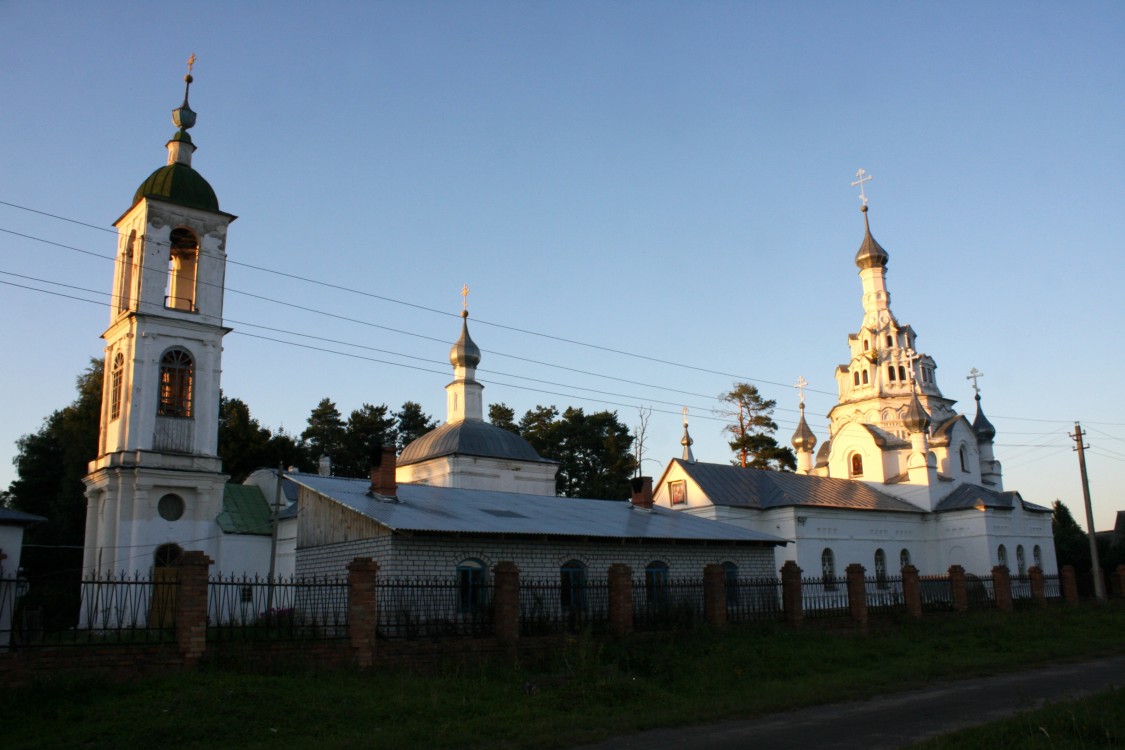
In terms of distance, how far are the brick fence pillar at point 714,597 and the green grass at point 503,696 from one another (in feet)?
1.82

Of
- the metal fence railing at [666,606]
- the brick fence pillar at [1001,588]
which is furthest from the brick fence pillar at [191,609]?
the brick fence pillar at [1001,588]

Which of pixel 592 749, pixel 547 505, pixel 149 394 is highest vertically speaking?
pixel 149 394

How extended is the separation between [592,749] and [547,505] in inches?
562

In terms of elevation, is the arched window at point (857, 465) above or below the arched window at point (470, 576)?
above

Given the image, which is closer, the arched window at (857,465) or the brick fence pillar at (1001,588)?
the brick fence pillar at (1001,588)

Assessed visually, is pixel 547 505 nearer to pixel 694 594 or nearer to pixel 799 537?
pixel 694 594

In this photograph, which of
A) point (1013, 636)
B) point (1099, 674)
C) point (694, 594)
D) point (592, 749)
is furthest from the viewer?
point (1013, 636)

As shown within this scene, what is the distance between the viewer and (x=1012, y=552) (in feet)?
125

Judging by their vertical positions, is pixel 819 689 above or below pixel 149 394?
below

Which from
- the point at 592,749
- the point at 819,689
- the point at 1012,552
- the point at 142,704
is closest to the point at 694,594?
the point at 819,689

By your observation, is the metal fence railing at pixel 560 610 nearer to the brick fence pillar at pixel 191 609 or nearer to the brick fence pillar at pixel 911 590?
the brick fence pillar at pixel 191 609

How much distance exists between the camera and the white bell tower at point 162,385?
25.1 m

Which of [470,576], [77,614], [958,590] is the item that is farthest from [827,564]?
[77,614]

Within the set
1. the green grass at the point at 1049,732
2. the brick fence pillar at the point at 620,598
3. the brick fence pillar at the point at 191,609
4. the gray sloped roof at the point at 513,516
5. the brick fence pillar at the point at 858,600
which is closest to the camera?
the green grass at the point at 1049,732
